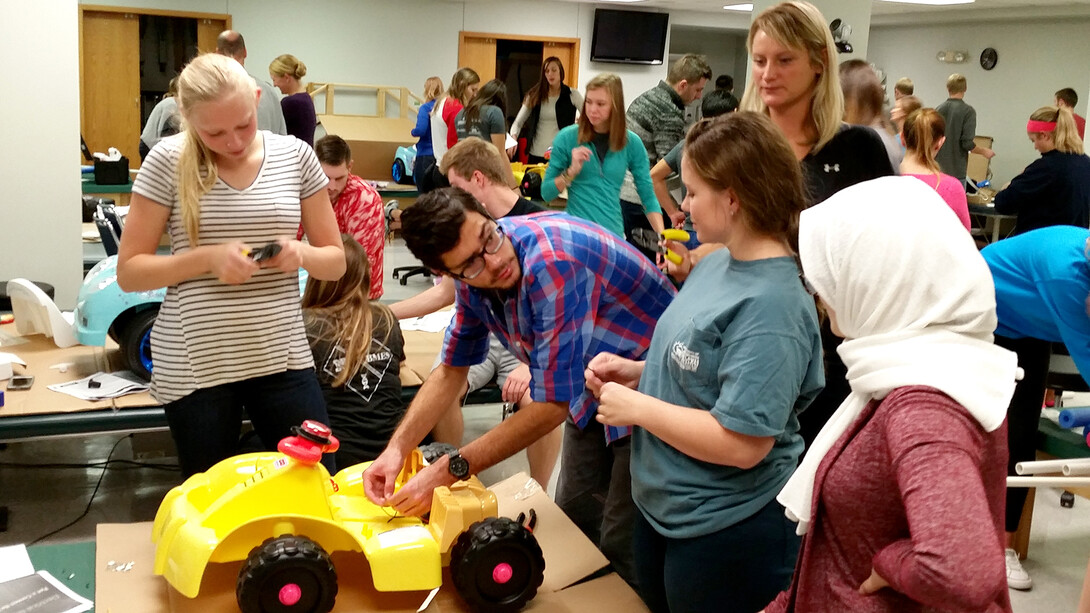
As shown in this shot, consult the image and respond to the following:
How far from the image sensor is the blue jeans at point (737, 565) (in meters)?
1.63

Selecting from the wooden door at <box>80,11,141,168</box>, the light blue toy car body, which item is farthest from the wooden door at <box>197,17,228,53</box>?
the light blue toy car body

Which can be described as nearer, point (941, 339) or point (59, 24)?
point (941, 339)

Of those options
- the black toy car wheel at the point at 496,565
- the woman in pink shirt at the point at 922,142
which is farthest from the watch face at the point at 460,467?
the woman in pink shirt at the point at 922,142

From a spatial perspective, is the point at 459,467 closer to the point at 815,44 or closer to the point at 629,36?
the point at 815,44

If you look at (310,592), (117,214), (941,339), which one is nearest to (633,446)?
(310,592)

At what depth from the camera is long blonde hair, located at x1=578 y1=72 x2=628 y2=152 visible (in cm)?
483

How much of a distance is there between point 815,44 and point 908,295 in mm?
1331

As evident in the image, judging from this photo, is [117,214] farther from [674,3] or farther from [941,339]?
[674,3]

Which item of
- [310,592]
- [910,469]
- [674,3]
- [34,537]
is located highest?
[674,3]

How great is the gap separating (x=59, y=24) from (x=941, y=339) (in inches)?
176

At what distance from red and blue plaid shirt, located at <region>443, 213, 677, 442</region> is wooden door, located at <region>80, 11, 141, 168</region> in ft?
34.8

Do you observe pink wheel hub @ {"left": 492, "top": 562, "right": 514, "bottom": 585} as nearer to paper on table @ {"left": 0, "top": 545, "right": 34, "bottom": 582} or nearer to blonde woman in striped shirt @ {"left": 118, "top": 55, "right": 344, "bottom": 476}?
blonde woman in striped shirt @ {"left": 118, "top": 55, "right": 344, "bottom": 476}

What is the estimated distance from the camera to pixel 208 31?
38.8 feet

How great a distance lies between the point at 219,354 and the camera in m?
2.16
